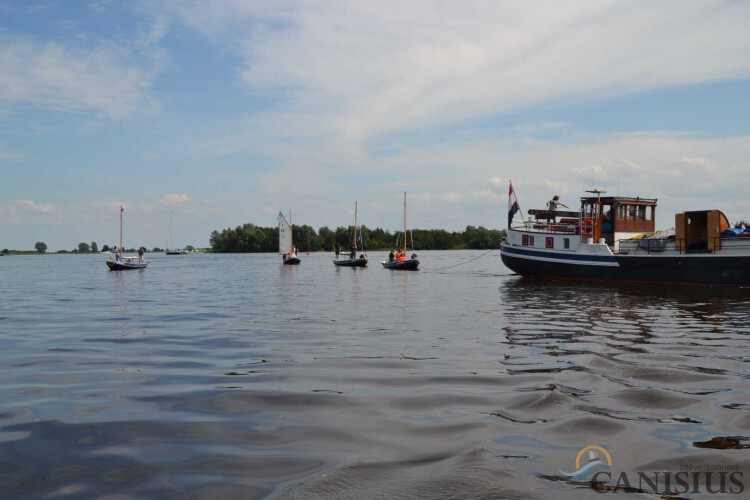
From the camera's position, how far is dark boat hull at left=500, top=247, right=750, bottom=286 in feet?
101

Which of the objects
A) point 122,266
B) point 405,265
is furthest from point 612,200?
point 122,266

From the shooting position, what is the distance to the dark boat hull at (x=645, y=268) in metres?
30.9

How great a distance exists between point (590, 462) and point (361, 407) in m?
3.07

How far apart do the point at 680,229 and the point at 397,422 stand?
3173cm

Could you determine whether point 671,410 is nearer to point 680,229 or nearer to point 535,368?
point 535,368

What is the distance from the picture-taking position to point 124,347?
1280 cm

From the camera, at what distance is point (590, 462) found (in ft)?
17.1

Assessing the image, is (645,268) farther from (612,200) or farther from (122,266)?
(122,266)

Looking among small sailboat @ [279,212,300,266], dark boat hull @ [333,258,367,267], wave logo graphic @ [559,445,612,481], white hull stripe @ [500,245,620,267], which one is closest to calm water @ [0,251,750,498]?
wave logo graphic @ [559,445,612,481]

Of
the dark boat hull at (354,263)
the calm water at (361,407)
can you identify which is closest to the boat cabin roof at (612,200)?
the calm water at (361,407)

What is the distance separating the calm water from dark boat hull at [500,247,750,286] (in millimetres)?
16907

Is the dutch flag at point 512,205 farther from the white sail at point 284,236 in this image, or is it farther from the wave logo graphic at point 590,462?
the white sail at point 284,236

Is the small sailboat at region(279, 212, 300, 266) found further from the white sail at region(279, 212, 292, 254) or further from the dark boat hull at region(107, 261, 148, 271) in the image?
the dark boat hull at region(107, 261, 148, 271)

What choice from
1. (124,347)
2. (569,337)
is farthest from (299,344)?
(569,337)
